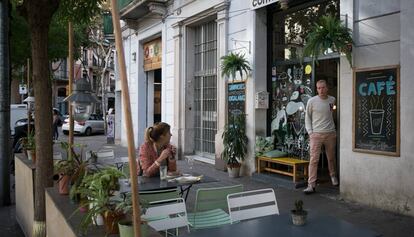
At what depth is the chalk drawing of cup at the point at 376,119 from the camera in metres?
6.68

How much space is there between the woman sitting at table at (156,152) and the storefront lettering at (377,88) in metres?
3.12

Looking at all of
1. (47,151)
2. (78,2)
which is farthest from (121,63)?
(78,2)

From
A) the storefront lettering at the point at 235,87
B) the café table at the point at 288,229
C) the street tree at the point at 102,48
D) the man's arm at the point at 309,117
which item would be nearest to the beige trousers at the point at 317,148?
the man's arm at the point at 309,117

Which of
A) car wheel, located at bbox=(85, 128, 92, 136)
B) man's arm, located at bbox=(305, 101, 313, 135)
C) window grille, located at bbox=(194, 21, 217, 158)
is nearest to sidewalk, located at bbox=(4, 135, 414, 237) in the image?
man's arm, located at bbox=(305, 101, 313, 135)

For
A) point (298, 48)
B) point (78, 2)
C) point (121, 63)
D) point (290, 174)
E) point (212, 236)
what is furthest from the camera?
point (298, 48)

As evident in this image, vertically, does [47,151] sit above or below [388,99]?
below

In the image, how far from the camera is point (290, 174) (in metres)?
8.65

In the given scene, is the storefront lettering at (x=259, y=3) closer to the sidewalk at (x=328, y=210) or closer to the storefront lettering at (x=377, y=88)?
the storefront lettering at (x=377, y=88)

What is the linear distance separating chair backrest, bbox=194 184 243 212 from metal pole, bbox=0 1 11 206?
192 inches

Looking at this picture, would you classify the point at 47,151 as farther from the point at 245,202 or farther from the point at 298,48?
the point at 298,48

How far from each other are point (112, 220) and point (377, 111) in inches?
198

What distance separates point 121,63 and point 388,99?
5328mm

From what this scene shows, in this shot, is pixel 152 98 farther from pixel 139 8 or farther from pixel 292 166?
pixel 292 166

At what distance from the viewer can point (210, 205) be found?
4.53 metres
